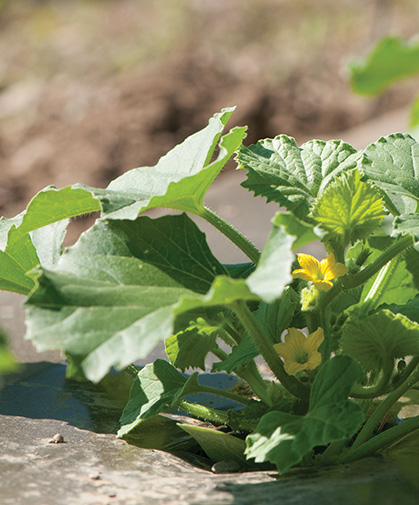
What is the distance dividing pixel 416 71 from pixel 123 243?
0.75m

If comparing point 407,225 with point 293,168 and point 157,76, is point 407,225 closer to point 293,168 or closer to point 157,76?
point 293,168

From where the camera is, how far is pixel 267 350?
1.10m

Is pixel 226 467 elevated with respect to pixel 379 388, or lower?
lower

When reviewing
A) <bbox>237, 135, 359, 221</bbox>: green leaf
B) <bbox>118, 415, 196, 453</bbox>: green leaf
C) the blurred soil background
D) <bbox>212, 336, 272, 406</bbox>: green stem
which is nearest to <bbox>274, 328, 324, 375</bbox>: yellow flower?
<bbox>212, 336, 272, 406</bbox>: green stem

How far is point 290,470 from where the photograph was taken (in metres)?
1.11

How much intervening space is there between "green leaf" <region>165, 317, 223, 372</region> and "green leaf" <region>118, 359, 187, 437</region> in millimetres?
26

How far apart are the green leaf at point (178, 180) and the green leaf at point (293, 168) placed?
0.07 metres

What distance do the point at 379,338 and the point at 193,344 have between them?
0.33 metres

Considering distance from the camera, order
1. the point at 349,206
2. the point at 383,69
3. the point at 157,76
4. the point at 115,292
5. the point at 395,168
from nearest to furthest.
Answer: the point at 383,69
the point at 115,292
the point at 349,206
the point at 395,168
the point at 157,76

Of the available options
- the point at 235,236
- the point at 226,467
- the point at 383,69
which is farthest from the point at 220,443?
the point at 383,69

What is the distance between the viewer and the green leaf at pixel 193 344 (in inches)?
47.3

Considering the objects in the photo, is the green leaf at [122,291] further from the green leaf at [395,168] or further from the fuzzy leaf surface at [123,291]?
the green leaf at [395,168]

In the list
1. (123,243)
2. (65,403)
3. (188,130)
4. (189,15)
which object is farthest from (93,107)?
(123,243)

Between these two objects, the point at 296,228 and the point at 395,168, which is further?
the point at 395,168
